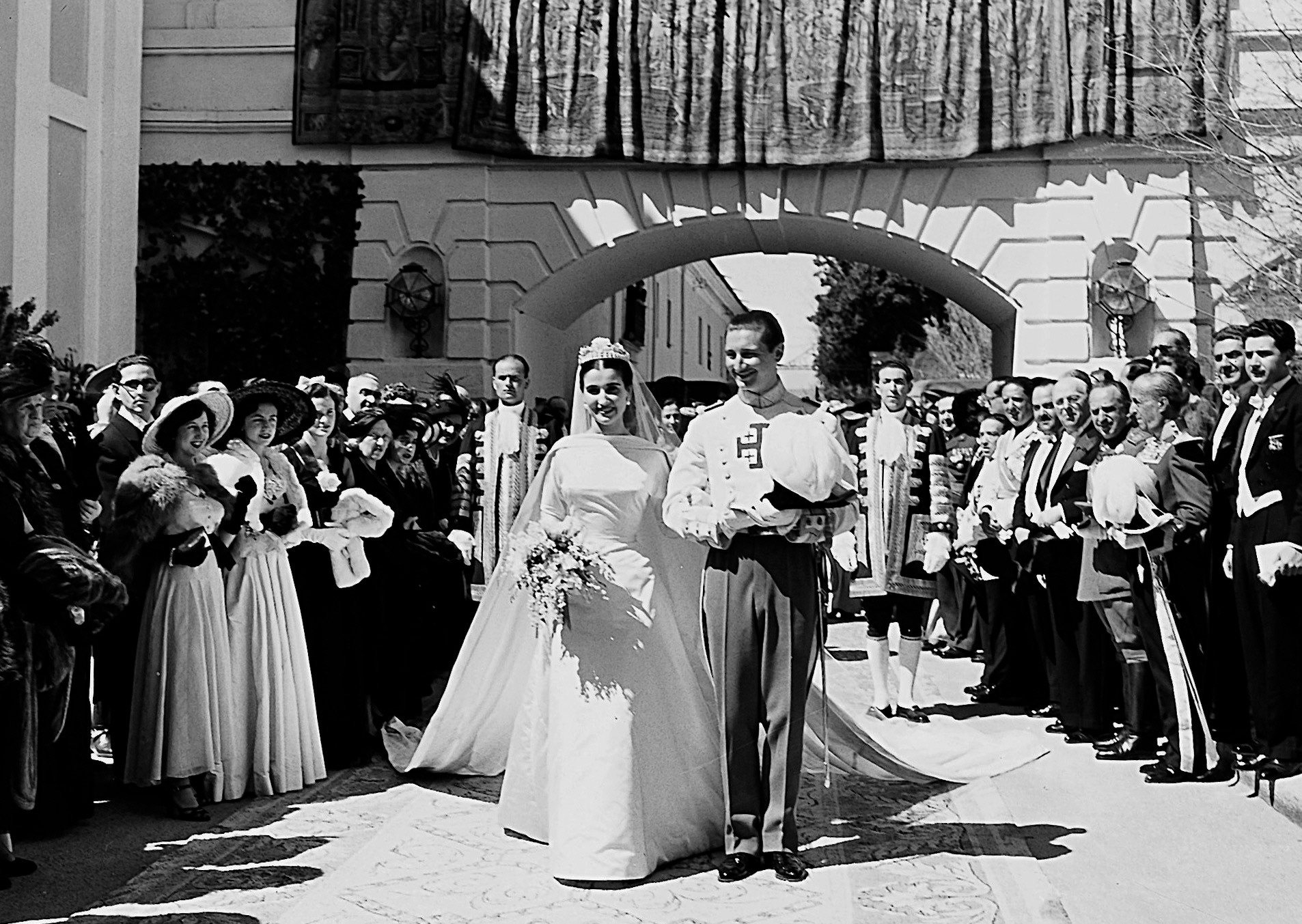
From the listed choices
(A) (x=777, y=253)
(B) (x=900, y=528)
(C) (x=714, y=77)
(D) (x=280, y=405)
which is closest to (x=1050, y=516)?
(B) (x=900, y=528)

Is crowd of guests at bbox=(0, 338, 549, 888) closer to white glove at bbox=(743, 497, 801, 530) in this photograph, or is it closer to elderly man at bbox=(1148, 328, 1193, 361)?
white glove at bbox=(743, 497, 801, 530)

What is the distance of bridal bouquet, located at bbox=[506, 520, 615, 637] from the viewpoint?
6.21 metres

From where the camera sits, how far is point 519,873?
6.00 meters

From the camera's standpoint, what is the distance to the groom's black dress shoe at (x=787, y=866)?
232 inches

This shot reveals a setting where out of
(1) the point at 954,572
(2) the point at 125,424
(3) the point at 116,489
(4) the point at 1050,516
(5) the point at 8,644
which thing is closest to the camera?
(5) the point at 8,644

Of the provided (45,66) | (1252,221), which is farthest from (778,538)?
(1252,221)

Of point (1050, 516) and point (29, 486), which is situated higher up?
point (29, 486)

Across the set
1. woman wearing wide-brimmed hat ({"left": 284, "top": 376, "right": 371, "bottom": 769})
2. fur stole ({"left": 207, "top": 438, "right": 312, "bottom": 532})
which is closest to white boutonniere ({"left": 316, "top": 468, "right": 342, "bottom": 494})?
woman wearing wide-brimmed hat ({"left": 284, "top": 376, "right": 371, "bottom": 769})

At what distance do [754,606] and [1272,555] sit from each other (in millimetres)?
2525

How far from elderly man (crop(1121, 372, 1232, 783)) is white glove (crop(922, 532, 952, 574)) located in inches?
54.0

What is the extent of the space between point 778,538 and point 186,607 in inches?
109

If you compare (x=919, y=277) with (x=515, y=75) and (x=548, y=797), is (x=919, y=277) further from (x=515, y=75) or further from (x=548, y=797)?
(x=548, y=797)

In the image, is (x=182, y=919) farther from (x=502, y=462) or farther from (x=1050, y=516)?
(x=502, y=462)

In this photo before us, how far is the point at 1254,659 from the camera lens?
725 centimetres
